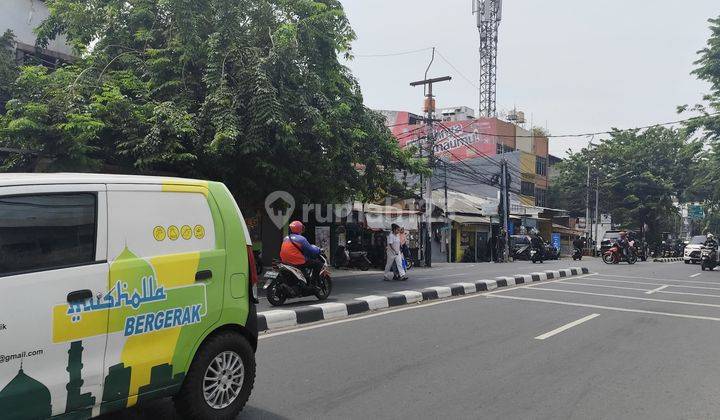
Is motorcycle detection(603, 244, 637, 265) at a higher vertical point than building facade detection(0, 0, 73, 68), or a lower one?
lower

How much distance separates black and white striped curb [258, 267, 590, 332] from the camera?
8.03m

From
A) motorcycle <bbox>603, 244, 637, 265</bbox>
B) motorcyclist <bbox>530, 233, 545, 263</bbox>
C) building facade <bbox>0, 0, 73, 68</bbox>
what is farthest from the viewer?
motorcyclist <bbox>530, 233, 545, 263</bbox>

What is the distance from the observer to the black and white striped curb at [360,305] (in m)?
8.03

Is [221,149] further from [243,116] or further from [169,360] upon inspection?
[169,360]

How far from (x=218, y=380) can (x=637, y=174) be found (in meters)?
45.2

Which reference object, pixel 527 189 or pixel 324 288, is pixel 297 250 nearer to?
pixel 324 288

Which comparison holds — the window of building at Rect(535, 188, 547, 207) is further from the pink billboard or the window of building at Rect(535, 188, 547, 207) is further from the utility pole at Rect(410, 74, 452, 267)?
the utility pole at Rect(410, 74, 452, 267)

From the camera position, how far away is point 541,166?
158 feet

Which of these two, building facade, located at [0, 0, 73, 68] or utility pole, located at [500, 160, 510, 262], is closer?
building facade, located at [0, 0, 73, 68]

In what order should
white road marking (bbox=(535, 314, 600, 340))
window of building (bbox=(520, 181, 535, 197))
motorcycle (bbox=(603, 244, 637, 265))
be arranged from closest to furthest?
white road marking (bbox=(535, 314, 600, 340))
motorcycle (bbox=(603, 244, 637, 265))
window of building (bbox=(520, 181, 535, 197))

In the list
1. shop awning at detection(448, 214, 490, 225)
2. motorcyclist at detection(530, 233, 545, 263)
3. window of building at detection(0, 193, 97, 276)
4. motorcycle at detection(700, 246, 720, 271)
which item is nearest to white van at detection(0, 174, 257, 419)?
window of building at detection(0, 193, 97, 276)

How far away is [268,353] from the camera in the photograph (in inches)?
247

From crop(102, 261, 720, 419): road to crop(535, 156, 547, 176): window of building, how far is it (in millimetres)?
38547

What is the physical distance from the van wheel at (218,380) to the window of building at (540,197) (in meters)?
45.4
